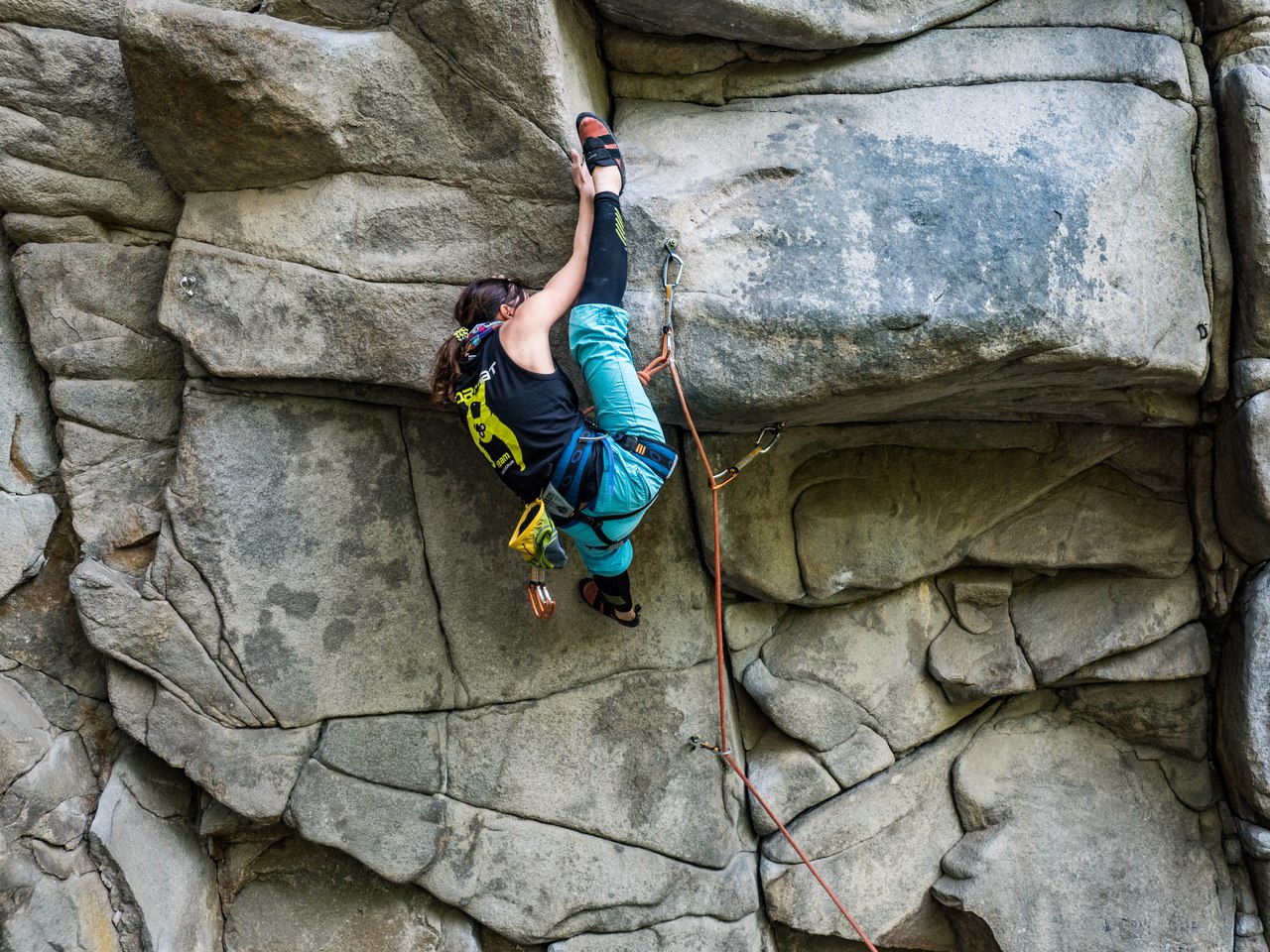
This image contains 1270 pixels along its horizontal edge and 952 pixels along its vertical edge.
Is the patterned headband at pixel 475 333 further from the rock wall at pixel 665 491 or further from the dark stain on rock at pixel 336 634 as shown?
the dark stain on rock at pixel 336 634

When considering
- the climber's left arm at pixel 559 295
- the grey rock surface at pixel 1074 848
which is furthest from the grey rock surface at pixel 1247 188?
the climber's left arm at pixel 559 295

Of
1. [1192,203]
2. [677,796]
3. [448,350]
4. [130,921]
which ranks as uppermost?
[1192,203]

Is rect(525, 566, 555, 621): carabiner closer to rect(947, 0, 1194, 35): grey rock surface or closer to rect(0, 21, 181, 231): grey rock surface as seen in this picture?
rect(0, 21, 181, 231): grey rock surface

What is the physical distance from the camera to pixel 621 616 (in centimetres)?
318

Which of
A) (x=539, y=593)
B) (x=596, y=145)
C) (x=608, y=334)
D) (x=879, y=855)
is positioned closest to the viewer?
(x=608, y=334)

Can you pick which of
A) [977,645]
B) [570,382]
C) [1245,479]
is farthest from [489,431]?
[1245,479]

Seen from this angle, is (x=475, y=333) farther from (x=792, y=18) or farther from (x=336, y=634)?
(x=792, y=18)

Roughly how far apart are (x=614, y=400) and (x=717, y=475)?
62cm

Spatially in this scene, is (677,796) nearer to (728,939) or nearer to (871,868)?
(728,939)

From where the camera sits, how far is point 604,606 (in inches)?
125

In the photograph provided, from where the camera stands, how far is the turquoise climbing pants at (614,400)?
2.60m

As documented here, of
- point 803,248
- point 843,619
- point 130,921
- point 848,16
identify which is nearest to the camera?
point 803,248

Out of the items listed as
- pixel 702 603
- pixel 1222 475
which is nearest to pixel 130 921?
pixel 702 603

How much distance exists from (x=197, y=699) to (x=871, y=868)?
2305 mm
